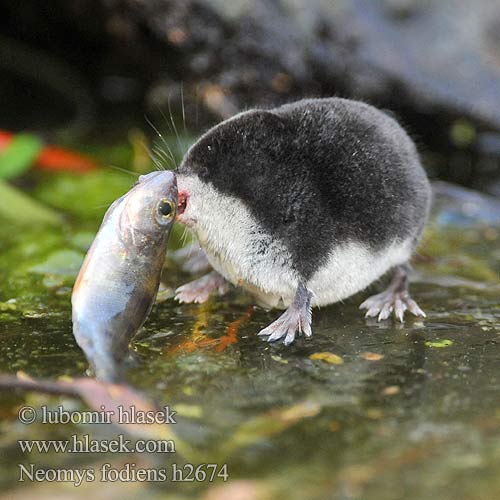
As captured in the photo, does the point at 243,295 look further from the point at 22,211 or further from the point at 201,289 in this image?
the point at 22,211

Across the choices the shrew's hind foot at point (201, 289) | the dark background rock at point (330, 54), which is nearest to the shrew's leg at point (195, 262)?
the shrew's hind foot at point (201, 289)

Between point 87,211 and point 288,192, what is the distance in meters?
1.82

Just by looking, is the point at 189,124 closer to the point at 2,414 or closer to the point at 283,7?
the point at 283,7

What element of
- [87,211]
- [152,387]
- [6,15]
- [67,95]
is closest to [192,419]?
[152,387]

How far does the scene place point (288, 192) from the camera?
278 centimetres

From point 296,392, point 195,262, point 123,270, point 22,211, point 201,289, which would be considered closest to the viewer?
point 296,392

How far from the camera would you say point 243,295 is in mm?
3250

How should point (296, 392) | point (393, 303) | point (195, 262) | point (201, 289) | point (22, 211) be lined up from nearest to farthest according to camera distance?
point (296, 392) → point (393, 303) → point (201, 289) → point (195, 262) → point (22, 211)

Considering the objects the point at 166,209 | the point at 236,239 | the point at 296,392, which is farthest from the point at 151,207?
the point at 296,392

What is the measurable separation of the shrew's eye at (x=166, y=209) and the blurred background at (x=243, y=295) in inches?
18.0

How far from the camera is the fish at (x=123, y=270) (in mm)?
2291

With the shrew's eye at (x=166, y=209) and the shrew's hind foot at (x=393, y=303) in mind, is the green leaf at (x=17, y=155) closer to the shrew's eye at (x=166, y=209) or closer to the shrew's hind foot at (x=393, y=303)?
the shrew's eye at (x=166, y=209)

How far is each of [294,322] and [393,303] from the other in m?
0.54

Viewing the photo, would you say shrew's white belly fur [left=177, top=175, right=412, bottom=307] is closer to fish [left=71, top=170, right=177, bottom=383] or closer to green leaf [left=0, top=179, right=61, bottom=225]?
fish [left=71, top=170, right=177, bottom=383]
